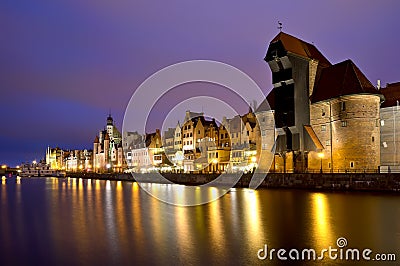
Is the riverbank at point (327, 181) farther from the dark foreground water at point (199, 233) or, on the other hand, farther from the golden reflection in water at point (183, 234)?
the golden reflection in water at point (183, 234)

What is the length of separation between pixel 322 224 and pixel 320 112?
28736mm

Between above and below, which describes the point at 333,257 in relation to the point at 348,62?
below

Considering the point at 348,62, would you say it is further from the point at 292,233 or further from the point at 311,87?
the point at 292,233

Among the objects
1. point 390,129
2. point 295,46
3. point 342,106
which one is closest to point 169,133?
point 295,46

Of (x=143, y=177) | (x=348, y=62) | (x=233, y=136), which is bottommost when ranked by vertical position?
(x=143, y=177)

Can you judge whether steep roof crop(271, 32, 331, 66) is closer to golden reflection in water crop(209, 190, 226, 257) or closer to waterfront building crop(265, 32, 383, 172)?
waterfront building crop(265, 32, 383, 172)

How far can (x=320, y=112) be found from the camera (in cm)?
4616

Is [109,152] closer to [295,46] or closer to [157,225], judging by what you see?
[295,46]

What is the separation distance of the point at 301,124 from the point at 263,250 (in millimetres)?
34899

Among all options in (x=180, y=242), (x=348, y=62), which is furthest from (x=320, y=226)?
(x=348, y=62)

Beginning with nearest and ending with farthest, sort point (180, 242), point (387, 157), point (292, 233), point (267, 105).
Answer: point (180, 242), point (292, 233), point (387, 157), point (267, 105)

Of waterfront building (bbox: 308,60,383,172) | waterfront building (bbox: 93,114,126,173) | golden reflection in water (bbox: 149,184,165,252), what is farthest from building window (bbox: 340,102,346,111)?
waterfront building (bbox: 93,114,126,173)

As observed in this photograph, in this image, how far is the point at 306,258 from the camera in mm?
12828

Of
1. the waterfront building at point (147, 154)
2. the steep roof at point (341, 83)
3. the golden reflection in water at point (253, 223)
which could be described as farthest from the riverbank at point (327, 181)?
the waterfront building at point (147, 154)
